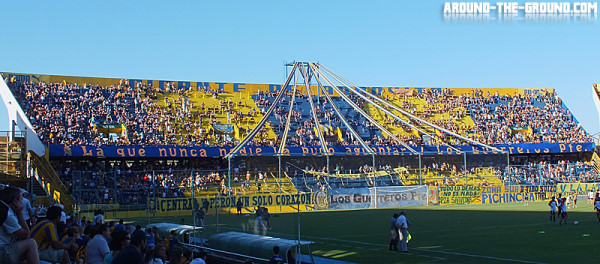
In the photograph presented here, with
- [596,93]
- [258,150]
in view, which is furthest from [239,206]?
[596,93]

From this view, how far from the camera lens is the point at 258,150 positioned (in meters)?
54.7

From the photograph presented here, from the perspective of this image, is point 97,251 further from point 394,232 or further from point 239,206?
point 239,206

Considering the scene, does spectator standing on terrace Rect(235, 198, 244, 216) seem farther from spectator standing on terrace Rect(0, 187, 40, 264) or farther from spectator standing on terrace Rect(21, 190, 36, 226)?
spectator standing on terrace Rect(0, 187, 40, 264)

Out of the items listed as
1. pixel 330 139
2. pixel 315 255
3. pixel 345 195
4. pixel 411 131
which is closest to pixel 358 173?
pixel 345 195

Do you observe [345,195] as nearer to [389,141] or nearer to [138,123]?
[389,141]

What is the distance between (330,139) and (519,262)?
45147 mm

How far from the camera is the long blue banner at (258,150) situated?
48625 mm

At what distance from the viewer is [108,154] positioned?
162ft

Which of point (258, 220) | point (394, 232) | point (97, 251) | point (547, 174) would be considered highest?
point (97, 251)

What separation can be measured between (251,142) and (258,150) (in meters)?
3.29

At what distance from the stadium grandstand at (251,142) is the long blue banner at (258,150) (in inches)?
4.0

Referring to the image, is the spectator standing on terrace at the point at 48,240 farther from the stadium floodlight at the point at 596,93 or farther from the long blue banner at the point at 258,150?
the stadium floodlight at the point at 596,93

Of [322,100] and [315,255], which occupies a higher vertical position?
[322,100]

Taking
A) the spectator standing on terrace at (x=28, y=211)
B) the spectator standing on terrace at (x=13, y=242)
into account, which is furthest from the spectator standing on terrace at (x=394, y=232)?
the spectator standing on terrace at (x=13, y=242)
